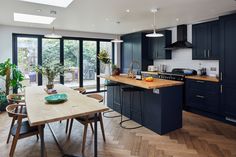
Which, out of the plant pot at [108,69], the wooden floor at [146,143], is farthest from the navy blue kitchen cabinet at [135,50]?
the wooden floor at [146,143]

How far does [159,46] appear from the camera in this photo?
6.35m

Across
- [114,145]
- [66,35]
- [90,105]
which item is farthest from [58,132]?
[66,35]

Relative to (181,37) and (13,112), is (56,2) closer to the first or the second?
(13,112)

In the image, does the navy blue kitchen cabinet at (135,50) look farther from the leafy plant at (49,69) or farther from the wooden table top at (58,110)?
the wooden table top at (58,110)

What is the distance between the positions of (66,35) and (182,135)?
540 cm

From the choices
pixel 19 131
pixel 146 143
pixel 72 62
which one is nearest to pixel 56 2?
pixel 19 131

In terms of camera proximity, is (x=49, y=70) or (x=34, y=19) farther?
(x=34, y=19)

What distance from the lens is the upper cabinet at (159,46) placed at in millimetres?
6135

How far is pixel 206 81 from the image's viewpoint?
4402mm

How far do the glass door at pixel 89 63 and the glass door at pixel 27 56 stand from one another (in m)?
1.90

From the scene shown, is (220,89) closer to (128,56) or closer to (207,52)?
(207,52)

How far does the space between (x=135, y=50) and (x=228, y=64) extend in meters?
3.72

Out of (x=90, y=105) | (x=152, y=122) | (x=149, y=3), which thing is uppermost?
(x=149, y=3)

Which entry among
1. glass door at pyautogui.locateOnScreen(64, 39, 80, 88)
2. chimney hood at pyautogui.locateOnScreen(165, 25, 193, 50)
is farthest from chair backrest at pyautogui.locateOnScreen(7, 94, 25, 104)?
chimney hood at pyautogui.locateOnScreen(165, 25, 193, 50)
